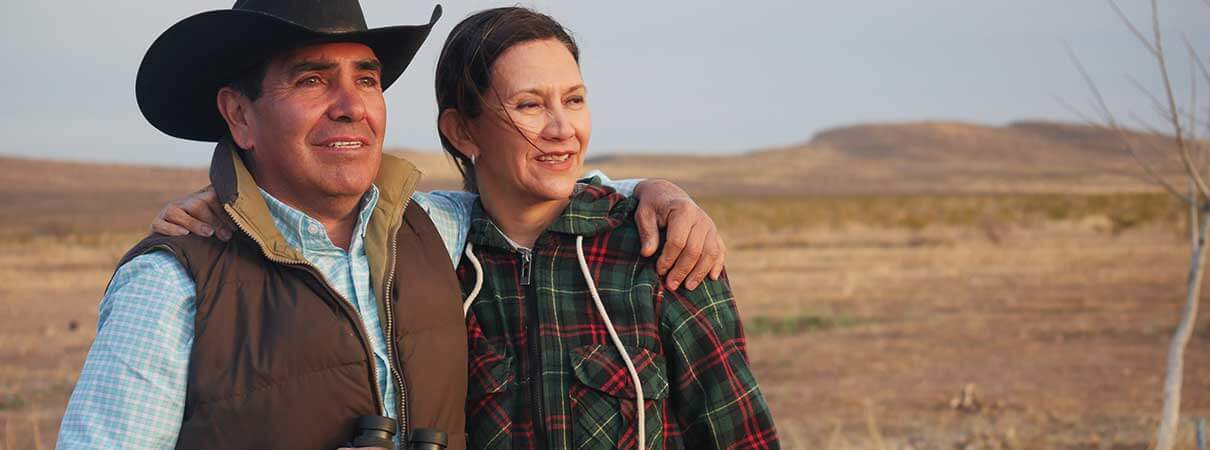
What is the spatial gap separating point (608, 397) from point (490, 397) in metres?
0.29

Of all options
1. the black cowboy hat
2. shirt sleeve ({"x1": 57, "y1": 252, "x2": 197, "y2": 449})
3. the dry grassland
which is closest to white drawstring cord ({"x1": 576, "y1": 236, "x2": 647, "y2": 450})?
the black cowboy hat

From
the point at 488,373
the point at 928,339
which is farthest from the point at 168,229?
the point at 928,339

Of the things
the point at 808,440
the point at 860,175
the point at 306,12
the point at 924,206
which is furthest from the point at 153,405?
the point at 860,175

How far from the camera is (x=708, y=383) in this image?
297 cm

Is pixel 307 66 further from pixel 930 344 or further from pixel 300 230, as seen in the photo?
pixel 930 344

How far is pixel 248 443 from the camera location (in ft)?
8.20

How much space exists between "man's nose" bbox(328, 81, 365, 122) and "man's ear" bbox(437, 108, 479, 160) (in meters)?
0.48

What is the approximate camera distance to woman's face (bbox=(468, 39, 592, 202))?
305 centimetres

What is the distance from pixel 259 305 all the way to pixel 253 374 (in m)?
0.16

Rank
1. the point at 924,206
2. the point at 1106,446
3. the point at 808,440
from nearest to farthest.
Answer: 1. the point at 1106,446
2. the point at 808,440
3. the point at 924,206

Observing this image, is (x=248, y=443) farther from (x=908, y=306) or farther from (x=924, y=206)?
(x=924, y=206)

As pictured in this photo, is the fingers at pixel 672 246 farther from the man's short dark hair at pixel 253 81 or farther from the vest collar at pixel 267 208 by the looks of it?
the man's short dark hair at pixel 253 81

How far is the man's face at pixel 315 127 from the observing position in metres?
2.78

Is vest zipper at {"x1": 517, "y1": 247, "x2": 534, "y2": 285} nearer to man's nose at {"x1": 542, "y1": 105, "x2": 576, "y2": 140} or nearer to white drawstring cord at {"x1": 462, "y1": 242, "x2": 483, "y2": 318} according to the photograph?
white drawstring cord at {"x1": 462, "y1": 242, "x2": 483, "y2": 318}
